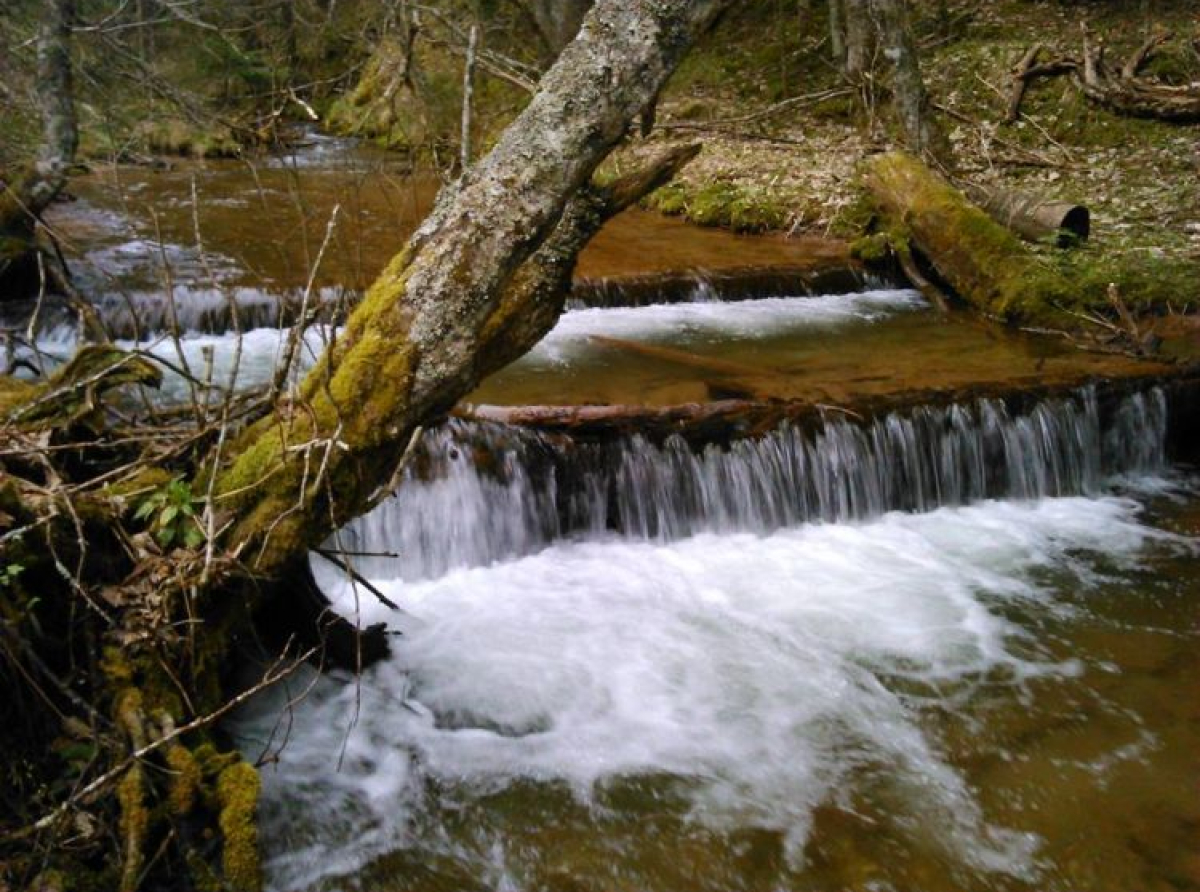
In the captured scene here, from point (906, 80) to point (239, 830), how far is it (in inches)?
413

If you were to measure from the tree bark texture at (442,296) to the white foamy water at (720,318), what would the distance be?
4109 millimetres

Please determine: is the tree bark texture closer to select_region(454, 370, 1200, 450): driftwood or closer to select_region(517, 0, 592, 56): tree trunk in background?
select_region(454, 370, 1200, 450): driftwood

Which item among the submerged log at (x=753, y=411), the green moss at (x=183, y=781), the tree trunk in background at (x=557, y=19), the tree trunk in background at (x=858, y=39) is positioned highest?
the tree trunk in background at (x=557, y=19)

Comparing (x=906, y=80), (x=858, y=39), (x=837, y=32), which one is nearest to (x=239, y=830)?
(x=906, y=80)

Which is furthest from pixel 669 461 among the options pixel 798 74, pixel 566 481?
pixel 798 74

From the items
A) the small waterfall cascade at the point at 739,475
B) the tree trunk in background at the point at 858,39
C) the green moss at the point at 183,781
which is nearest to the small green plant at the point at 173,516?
the green moss at the point at 183,781

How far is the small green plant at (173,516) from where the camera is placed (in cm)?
316

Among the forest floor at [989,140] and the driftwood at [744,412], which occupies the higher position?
the forest floor at [989,140]

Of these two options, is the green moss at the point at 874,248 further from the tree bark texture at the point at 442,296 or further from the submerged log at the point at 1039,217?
the tree bark texture at the point at 442,296

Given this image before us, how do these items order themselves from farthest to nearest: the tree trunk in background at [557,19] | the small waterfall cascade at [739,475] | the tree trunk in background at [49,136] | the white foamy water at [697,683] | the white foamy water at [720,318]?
the tree trunk in background at [557,19] < the white foamy water at [720,318] < the tree trunk in background at [49,136] < the small waterfall cascade at [739,475] < the white foamy water at [697,683]

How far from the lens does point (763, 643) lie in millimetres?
5008

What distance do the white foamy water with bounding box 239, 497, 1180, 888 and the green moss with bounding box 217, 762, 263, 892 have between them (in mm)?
654

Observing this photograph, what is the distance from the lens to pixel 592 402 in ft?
21.7

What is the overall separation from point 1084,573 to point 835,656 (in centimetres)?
188
